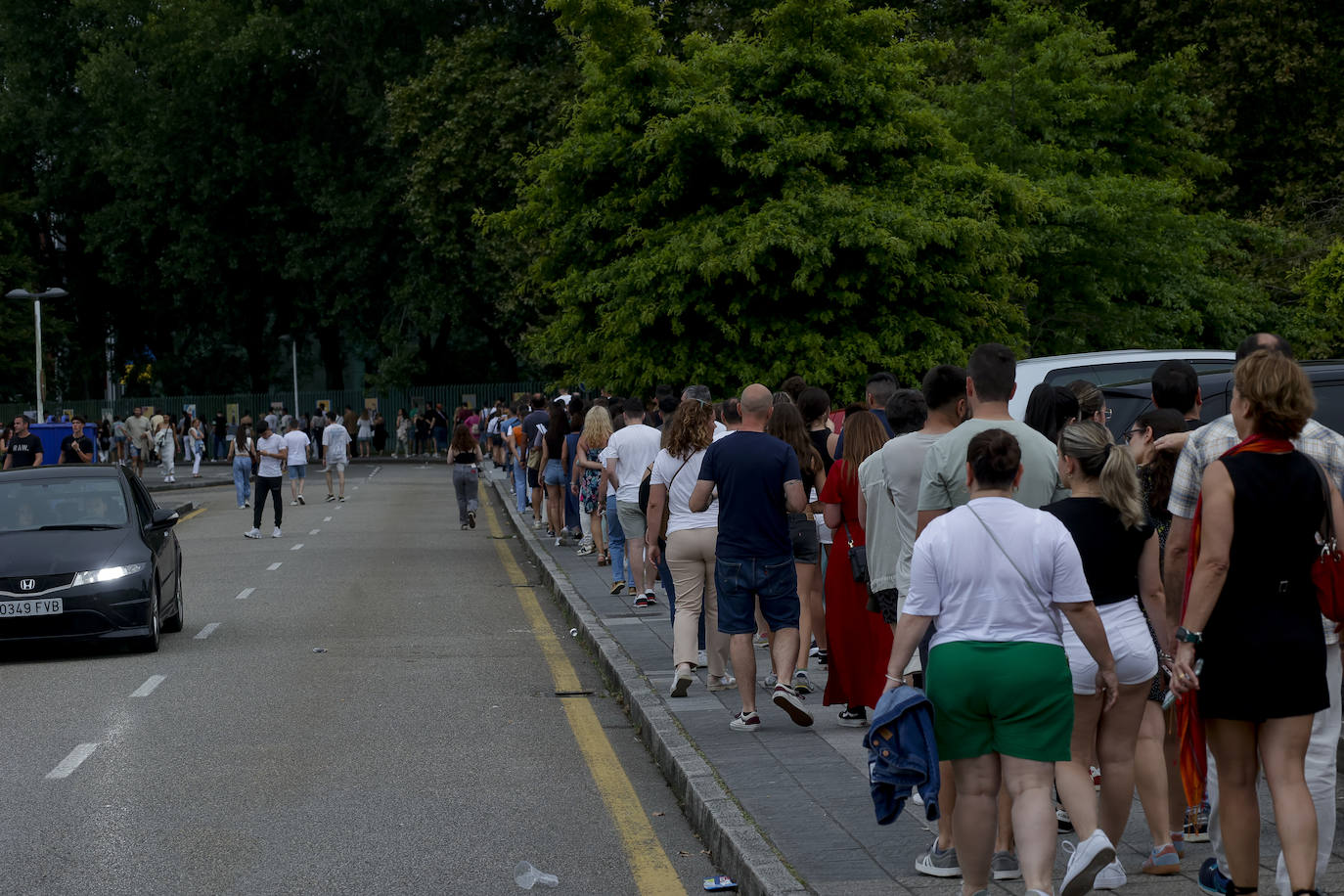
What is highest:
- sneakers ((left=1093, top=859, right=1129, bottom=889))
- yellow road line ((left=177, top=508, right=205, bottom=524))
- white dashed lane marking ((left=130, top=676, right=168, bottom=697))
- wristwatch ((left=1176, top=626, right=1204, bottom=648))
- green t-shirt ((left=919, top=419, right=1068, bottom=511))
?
green t-shirt ((left=919, top=419, right=1068, bottom=511))

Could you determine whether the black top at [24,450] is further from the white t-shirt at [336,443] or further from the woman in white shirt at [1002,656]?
the woman in white shirt at [1002,656]

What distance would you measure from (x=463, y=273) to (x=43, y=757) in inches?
1635

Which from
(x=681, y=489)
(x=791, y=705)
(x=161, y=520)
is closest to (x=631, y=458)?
(x=161, y=520)

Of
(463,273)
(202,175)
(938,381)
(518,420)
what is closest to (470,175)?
(463,273)

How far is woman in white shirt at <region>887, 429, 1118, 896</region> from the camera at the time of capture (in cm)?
486

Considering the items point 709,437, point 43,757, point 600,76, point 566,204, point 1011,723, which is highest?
point 600,76

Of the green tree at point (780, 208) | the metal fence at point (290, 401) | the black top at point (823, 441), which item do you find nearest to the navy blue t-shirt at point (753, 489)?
the black top at point (823, 441)

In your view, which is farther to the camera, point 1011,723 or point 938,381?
point 938,381

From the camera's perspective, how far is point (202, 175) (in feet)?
177

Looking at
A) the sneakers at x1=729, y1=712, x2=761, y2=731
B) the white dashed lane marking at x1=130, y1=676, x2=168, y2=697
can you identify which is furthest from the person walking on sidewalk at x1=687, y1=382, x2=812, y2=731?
the white dashed lane marking at x1=130, y1=676, x2=168, y2=697

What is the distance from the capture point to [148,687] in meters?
11.2

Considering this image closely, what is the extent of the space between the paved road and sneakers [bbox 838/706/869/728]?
1.07m

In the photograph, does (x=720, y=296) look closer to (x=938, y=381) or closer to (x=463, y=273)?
(x=938, y=381)

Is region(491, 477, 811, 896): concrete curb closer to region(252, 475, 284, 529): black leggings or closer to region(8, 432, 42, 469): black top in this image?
region(252, 475, 284, 529): black leggings
